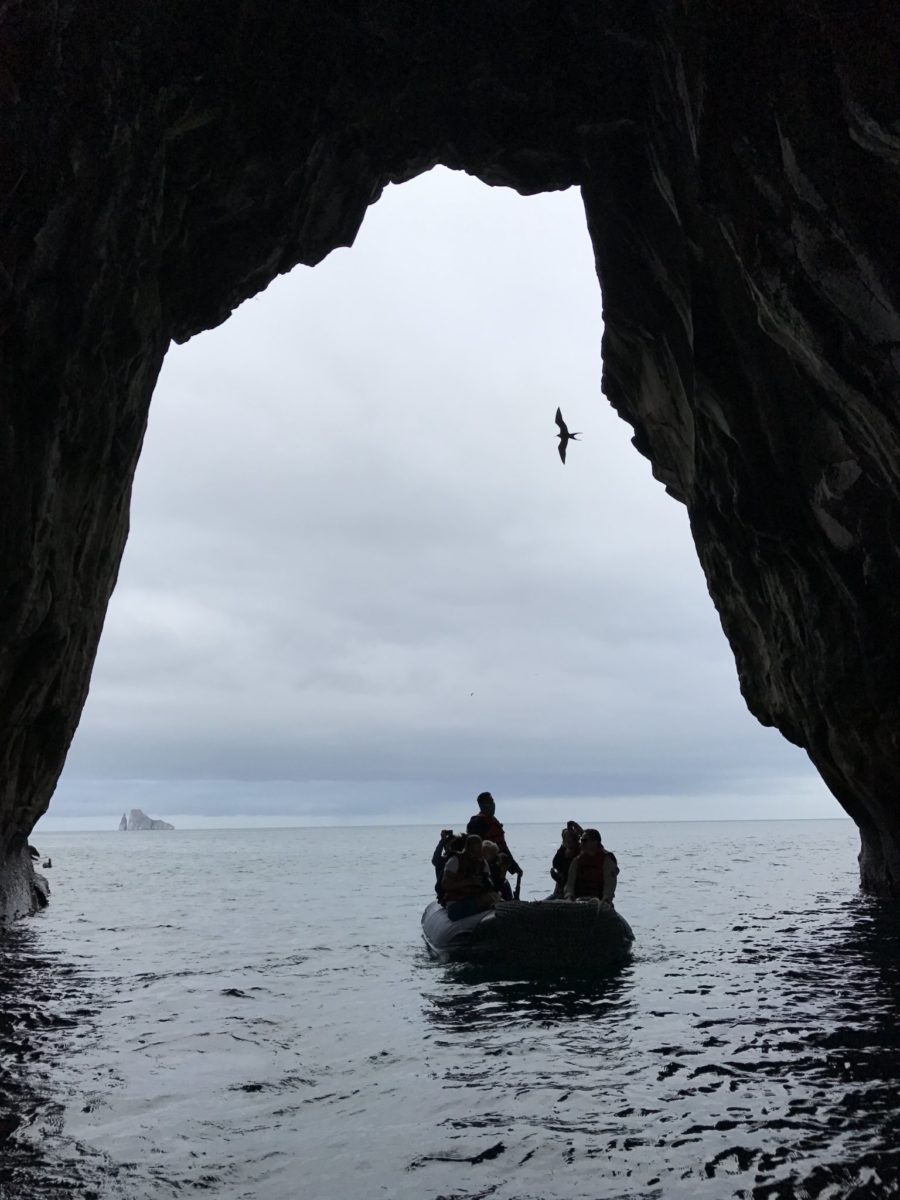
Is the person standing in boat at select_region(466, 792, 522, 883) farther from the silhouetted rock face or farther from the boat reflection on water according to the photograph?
the silhouetted rock face

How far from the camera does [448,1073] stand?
28.6ft

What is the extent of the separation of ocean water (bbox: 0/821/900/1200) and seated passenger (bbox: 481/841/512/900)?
6.66 feet

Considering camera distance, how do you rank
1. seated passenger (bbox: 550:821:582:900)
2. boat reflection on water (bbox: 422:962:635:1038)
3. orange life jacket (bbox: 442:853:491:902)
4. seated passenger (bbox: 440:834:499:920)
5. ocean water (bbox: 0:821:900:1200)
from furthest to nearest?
seated passenger (bbox: 550:821:582:900), orange life jacket (bbox: 442:853:491:902), seated passenger (bbox: 440:834:499:920), boat reflection on water (bbox: 422:962:635:1038), ocean water (bbox: 0:821:900:1200)

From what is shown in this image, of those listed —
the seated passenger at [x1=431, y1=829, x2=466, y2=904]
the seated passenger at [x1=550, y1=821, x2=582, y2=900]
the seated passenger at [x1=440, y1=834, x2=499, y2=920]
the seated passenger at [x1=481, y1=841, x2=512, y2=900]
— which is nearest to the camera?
the seated passenger at [x1=440, y1=834, x2=499, y2=920]

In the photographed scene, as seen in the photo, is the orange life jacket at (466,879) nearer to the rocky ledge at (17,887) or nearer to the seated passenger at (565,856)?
the seated passenger at (565,856)

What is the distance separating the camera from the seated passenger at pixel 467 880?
625 inches

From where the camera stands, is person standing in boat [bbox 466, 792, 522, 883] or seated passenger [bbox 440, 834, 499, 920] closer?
seated passenger [bbox 440, 834, 499, 920]

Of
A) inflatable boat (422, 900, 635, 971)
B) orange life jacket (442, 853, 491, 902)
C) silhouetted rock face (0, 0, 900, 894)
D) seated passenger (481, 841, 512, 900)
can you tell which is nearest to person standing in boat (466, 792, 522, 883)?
seated passenger (481, 841, 512, 900)

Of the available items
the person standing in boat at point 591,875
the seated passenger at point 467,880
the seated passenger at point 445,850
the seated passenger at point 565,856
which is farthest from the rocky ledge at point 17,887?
the person standing in boat at point 591,875

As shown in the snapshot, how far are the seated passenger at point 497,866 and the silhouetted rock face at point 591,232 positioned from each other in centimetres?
774

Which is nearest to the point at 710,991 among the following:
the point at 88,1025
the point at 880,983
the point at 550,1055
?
the point at 880,983

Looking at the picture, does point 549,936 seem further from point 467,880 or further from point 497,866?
point 497,866

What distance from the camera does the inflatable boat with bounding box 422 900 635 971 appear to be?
14211 millimetres

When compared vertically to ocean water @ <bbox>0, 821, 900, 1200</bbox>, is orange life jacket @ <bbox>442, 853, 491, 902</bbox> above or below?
above
